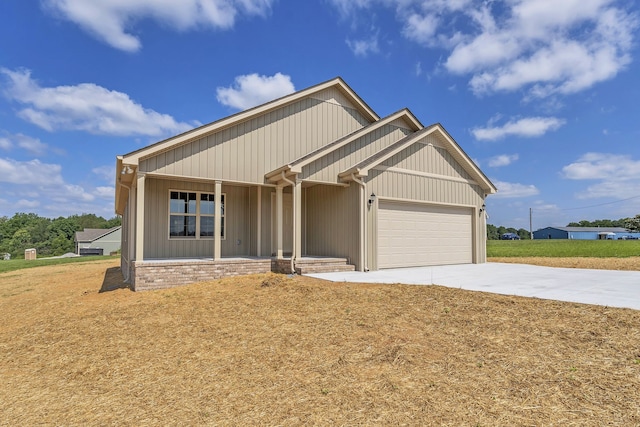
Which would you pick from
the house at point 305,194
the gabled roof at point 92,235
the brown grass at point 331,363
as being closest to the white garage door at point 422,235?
the house at point 305,194

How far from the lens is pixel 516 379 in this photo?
352cm

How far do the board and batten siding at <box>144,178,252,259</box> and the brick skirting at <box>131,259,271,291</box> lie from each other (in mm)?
1762

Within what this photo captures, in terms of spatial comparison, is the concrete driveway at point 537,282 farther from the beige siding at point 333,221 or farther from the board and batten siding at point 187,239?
the board and batten siding at point 187,239

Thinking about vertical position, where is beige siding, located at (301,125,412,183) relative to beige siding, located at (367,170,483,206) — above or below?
above

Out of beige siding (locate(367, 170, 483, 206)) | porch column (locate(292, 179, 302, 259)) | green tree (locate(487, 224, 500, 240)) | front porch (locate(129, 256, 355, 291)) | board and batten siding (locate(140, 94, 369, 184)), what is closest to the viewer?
front porch (locate(129, 256, 355, 291))

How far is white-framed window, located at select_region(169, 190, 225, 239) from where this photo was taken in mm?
11789

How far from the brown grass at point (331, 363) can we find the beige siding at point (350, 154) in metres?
4.94

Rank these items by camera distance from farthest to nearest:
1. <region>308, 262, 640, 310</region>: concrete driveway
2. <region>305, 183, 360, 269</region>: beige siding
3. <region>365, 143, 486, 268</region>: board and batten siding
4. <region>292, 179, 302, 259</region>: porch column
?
<region>365, 143, 486, 268</region>: board and batten siding → <region>305, 183, 360, 269</region>: beige siding → <region>292, 179, 302, 259</region>: porch column → <region>308, 262, 640, 310</region>: concrete driveway

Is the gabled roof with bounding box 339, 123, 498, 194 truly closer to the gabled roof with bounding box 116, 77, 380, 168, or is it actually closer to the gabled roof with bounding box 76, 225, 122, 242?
the gabled roof with bounding box 116, 77, 380, 168

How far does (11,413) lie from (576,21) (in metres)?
17.6

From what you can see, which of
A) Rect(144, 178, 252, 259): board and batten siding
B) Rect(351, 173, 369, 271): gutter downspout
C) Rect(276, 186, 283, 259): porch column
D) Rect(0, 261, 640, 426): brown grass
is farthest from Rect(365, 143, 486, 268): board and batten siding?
Rect(0, 261, 640, 426): brown grass

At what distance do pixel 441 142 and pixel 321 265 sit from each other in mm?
6590

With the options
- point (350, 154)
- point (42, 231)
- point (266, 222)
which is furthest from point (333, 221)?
point (42, 231)

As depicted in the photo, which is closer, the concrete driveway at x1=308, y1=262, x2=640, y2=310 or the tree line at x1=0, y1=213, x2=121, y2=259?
the concrete driveway at x1=308, y1=262, x2=640, y2=310
